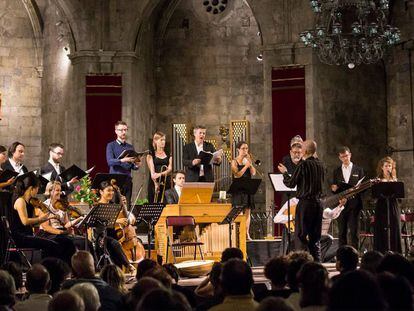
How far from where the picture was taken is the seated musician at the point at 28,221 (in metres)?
10.0

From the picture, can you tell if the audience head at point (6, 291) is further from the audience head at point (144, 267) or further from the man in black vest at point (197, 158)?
the man in black vest at point (197, 158)

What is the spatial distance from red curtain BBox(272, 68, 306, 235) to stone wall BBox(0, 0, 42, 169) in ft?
19.8

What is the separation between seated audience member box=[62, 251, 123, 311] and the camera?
6.09 m

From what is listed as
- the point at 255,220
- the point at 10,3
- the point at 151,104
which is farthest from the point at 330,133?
the point at 10,3

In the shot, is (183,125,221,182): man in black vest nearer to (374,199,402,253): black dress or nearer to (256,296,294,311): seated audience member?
(374,199,402,253): black dress

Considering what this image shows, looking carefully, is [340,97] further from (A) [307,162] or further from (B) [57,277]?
(B) [57,277]

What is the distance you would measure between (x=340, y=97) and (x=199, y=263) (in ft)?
27.5

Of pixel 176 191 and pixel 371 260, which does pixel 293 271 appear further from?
pixel 176 191

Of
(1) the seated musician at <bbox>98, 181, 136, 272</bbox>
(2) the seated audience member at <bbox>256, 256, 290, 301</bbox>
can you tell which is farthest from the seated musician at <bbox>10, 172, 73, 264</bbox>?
(2) the seated audience member at <bbox>256, 256, 290, 301</bbox>

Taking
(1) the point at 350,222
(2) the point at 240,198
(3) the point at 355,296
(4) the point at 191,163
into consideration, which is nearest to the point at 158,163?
(4) the point at 191,163

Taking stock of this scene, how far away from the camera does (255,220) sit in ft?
58.6

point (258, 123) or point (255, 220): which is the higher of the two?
point (258, 123)

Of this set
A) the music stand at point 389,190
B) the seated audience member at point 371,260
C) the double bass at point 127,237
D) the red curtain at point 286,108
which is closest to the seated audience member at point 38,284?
the seated audience member at point 371,260

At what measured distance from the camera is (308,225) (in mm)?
10516
